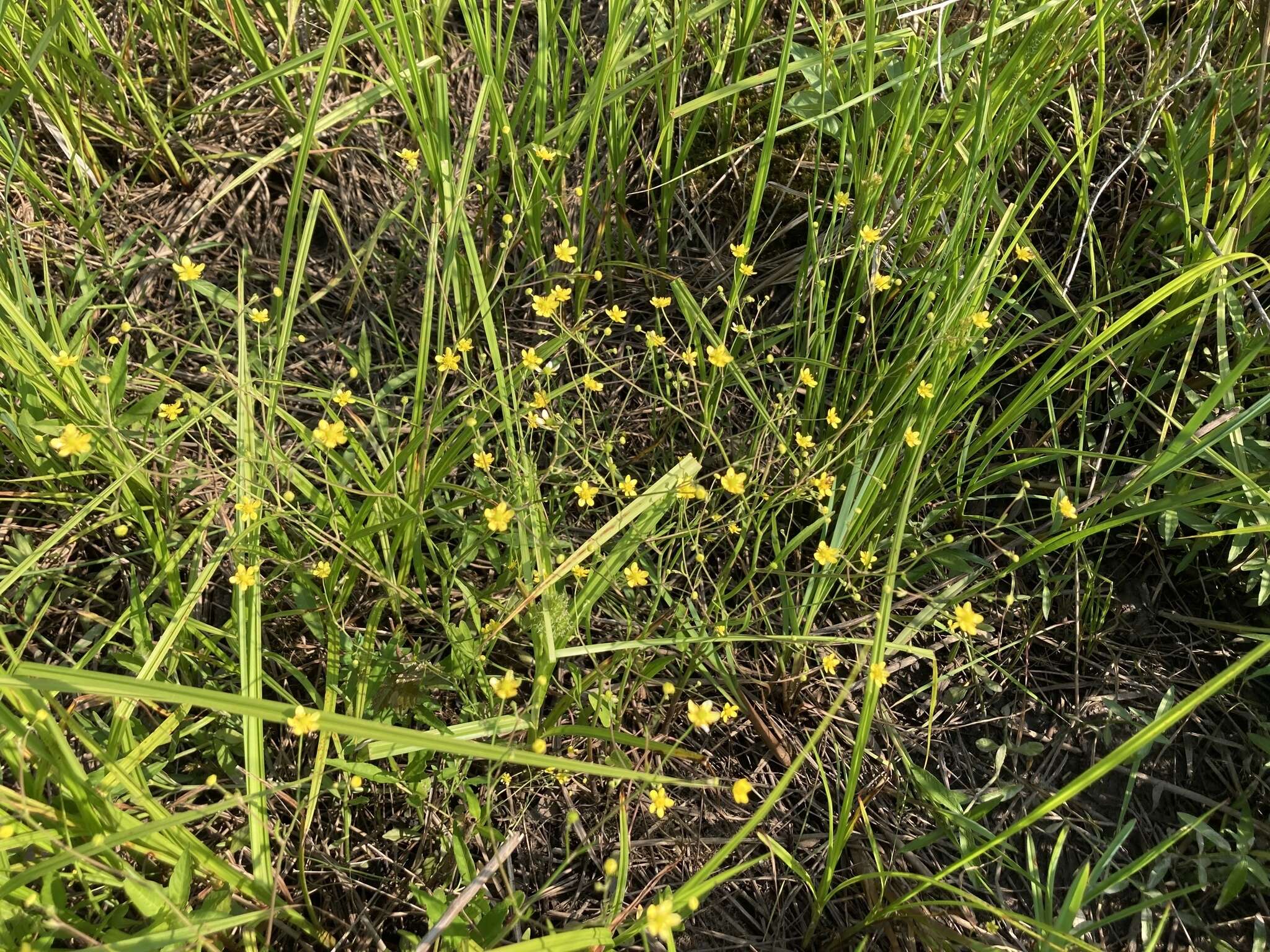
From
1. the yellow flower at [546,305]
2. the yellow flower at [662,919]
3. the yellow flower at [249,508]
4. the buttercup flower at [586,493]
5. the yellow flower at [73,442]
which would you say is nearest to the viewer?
the yellow flower at [662,919]

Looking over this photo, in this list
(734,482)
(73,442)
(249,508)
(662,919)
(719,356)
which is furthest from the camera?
(719,356)

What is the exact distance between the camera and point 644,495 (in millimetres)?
1391

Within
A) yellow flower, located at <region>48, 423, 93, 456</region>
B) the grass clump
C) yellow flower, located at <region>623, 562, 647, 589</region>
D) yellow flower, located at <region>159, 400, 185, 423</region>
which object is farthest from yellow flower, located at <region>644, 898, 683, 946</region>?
yellow flower, located at <region>159, 400, 185, 423</region>

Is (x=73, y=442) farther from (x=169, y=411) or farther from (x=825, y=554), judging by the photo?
(x=825, y=554)

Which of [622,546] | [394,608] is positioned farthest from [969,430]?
[394,608]

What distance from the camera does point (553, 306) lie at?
5.13 ft

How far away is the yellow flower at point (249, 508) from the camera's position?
1.27 m

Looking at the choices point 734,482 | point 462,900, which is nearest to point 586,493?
point 734,482

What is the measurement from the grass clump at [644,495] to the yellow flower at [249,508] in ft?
0.18

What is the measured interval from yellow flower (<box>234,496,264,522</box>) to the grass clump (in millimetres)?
55

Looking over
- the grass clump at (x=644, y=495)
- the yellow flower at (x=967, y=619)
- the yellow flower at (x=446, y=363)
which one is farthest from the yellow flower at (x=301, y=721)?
the yellow flower at (x=967, y=619)

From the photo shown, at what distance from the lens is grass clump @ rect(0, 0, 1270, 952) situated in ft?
4.25

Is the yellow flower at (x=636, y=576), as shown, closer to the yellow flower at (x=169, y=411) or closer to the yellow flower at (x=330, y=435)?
the yellow flower at (x=330, y=435)

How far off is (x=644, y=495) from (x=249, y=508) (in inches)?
25.1
